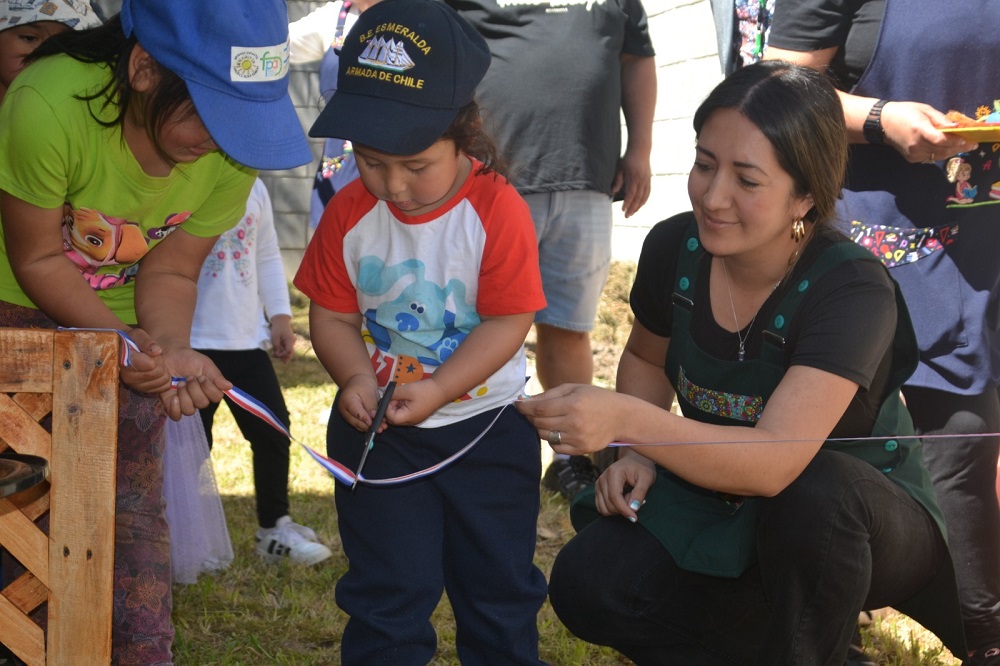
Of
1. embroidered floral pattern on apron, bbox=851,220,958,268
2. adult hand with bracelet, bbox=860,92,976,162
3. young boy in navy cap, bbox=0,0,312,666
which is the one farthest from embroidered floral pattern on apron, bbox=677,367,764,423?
young boy in navy cap, bbox=0,0,312,666

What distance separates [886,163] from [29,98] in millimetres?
1918

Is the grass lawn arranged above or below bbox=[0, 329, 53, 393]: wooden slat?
below

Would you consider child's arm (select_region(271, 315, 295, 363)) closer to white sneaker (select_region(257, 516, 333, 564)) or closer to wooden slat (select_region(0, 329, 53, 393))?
white sneaker (select_region(257, 516, 333, 564))

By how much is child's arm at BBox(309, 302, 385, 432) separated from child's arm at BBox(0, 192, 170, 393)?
33cm

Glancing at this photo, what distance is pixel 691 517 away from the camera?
2352mm

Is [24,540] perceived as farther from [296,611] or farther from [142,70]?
[296,611]

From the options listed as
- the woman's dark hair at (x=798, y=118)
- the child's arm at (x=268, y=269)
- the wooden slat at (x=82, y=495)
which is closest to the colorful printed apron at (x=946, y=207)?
the woman's dark hair at (x=798, y=118)

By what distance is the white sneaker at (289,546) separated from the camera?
3.44 meters

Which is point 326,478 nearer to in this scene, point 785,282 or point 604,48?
point 604,48

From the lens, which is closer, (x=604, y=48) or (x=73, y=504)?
(x=73, y=504)

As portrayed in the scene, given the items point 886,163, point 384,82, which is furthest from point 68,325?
point 886,163

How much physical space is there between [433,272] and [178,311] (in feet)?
2.02

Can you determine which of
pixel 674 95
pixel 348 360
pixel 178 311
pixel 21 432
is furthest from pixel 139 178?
pixel 674 95

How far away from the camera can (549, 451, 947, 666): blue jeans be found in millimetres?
2059
